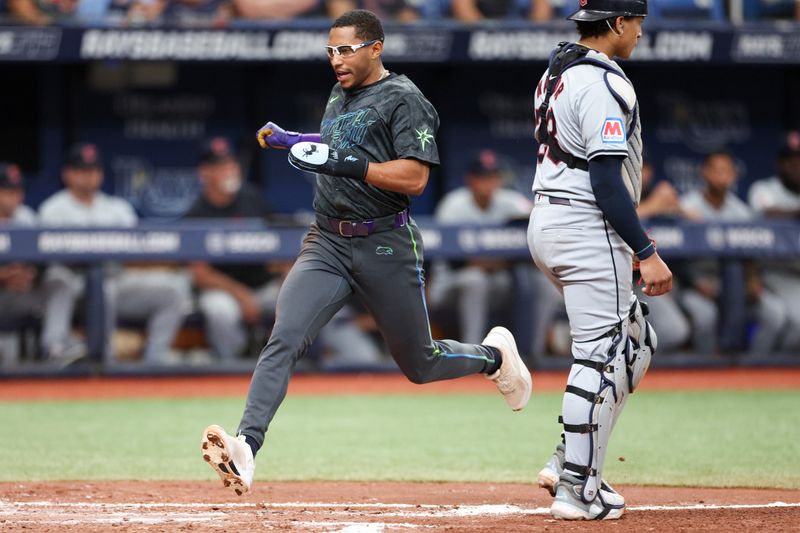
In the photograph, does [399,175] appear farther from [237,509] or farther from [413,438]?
[413,438]

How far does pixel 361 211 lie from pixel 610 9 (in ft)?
3.80

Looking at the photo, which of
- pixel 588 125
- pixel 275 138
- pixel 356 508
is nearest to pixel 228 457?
pixel 356 508

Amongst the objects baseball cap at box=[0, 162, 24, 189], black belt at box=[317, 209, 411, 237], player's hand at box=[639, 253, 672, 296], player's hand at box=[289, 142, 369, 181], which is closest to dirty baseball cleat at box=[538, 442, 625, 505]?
player's hand at box=[639, 253, 672, 296]

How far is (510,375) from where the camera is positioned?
5.45 meters

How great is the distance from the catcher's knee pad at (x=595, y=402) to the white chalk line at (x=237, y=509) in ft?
0.97

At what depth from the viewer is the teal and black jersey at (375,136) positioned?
15.7ft

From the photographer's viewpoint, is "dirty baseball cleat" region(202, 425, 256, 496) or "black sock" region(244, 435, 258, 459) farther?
"black sock" region(244, 435, 258, 459)

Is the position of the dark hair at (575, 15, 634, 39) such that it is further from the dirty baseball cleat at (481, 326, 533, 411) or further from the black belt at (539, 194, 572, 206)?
the dirty baseball cleat at (481, 326, 533, 411)

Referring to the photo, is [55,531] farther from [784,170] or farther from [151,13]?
[784,170]

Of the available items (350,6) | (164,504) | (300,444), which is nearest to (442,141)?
(350,6)

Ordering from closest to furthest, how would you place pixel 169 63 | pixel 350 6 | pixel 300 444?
pixel 300 444 < pixel 350 6 < pixel 169 63

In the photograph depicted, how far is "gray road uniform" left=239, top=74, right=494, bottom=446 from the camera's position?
476 cm

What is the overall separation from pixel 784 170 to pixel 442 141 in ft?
10.4

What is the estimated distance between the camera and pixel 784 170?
38.4ft
